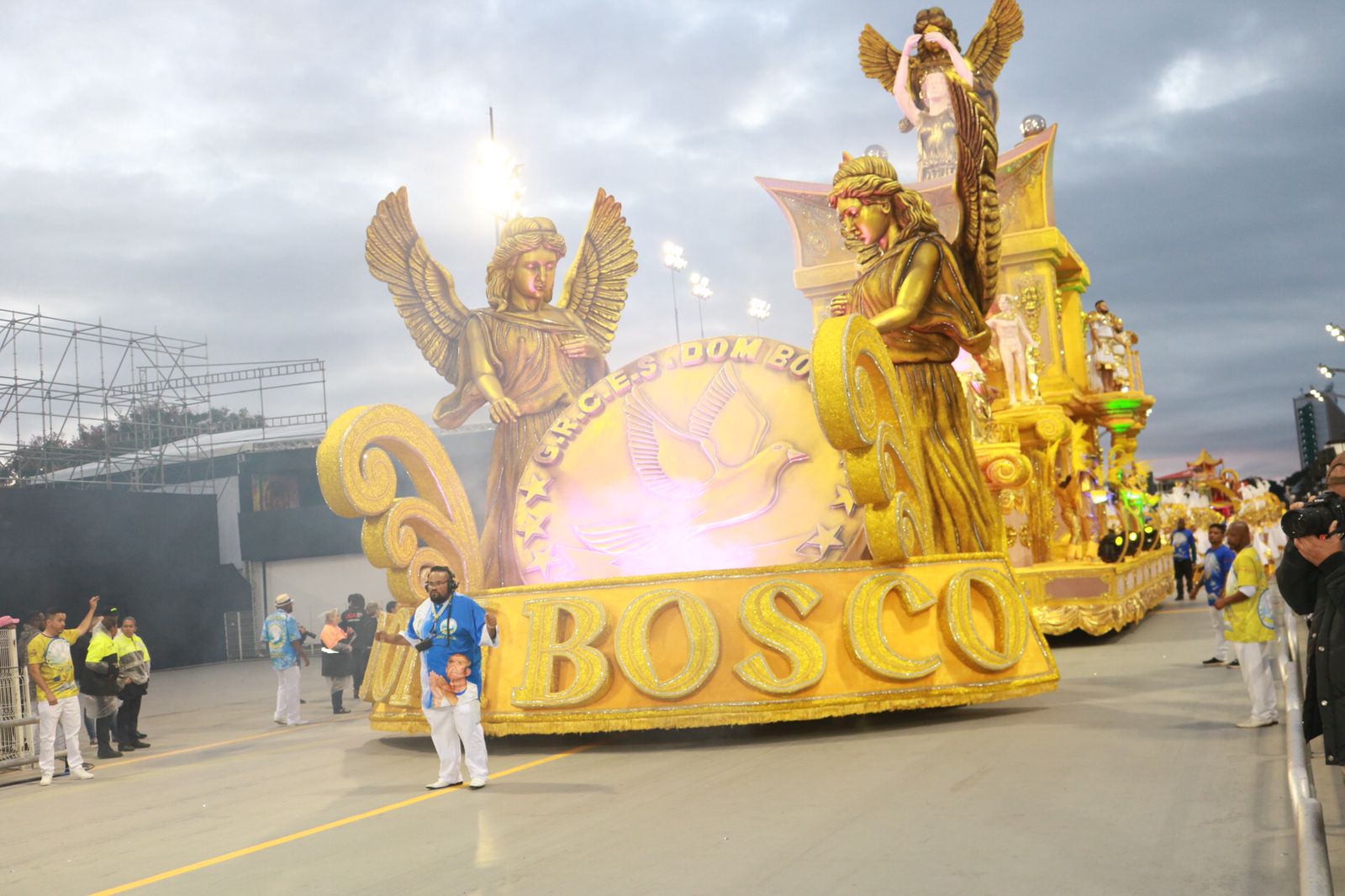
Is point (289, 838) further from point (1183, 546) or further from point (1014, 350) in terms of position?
point (1183, 546)

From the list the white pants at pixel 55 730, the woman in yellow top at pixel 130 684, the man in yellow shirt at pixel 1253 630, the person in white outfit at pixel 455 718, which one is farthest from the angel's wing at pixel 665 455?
the woman in yellow top at pixel 130 684

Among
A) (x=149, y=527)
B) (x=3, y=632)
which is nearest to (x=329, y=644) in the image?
(x=3, y=632)

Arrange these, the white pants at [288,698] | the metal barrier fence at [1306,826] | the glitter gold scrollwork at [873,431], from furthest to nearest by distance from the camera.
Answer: the white pants at [288,698], the glitter gold scrollwork at [873,431], the metal barrier fence at [1306,826]

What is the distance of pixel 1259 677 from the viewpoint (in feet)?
25.7

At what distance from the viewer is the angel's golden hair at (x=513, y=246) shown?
10.9 m

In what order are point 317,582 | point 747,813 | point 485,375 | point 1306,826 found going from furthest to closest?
point 317,582 < point 485,375 < point 747,813 < point 1306,826

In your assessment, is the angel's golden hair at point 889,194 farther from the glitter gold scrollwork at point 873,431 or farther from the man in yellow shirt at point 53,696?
the man in yellow shirt at point 53,696

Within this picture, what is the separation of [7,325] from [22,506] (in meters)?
4.38

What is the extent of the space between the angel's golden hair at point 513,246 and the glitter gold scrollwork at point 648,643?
3838 millimetres

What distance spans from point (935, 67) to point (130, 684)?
13.7 meters

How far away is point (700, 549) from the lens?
967 cm

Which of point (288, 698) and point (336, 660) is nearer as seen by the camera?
point (288, 698)

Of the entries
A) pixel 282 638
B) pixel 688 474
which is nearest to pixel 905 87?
pixel 688 474

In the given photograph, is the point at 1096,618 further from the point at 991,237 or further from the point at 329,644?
the point at 329,644
